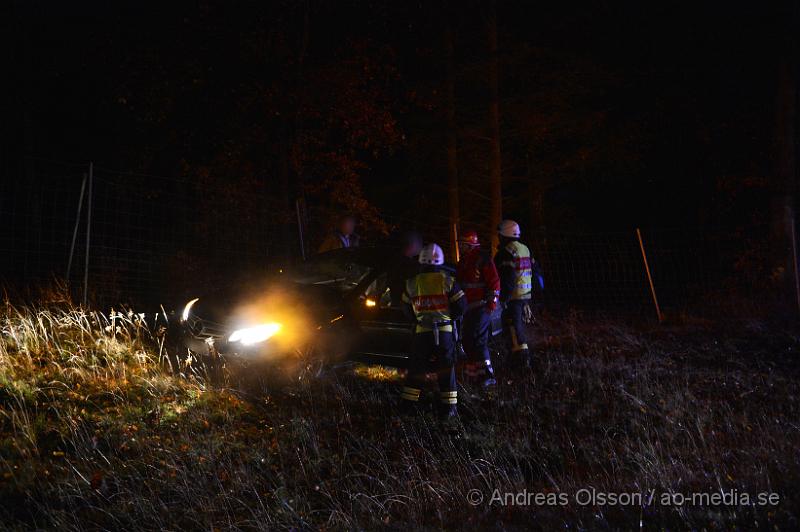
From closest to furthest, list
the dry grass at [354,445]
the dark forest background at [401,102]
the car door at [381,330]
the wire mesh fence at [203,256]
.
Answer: the dry grass at [354,445] → the car door at [381,330] → the wire mesh fence at [203,256] → the dark forest background at [401,102]

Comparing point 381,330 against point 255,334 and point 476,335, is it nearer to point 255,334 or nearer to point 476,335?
point 476,335

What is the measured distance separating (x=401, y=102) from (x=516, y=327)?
9774 mm

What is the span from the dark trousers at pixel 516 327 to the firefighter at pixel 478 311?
962 millimetres

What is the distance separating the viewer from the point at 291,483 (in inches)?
166

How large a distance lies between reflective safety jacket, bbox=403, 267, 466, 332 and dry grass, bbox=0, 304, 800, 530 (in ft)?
2.64

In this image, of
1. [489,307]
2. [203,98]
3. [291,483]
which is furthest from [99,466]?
[203,98]

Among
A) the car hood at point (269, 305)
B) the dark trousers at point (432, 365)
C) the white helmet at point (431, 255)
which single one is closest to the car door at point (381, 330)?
the car hood at point (269, 305)

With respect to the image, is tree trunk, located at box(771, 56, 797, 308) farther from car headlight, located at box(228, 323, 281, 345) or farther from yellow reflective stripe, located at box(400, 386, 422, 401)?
car headlight, located at box(228, 323, 281, 345)

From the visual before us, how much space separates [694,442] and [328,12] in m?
12.8

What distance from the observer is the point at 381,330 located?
6.76 meters

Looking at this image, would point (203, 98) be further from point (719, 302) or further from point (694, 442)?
point (694, 442)

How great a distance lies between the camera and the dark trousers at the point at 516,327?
291 inches

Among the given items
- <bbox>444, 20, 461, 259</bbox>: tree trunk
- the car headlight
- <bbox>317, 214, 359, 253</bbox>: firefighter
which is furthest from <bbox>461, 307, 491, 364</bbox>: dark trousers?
<bbox>444, 20, 461, 259</bbox>: tree trunk

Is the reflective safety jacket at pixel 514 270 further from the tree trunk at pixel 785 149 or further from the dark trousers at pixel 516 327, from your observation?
the tree trunk at pixel 785 149
